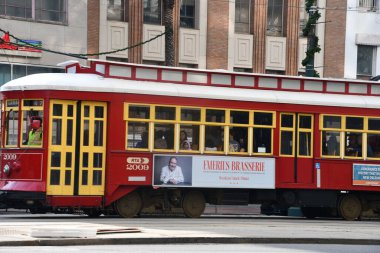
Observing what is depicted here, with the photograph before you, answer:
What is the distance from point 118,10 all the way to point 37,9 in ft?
13.3

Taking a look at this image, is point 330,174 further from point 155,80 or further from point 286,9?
point 286,9

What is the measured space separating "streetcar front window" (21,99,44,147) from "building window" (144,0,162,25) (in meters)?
16.7

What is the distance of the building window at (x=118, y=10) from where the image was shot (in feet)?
126

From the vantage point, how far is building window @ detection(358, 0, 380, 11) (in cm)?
4441

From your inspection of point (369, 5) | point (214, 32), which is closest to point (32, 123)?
point (214, 32)

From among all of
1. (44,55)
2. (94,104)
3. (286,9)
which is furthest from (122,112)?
(286,9)

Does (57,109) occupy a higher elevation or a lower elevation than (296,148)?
higher

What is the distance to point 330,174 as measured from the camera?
85.7ft

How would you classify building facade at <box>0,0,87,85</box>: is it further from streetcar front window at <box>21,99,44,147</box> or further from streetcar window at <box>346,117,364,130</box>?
streetcar window at <box>346,117,364,130</box>

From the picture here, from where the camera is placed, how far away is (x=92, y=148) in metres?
23.2

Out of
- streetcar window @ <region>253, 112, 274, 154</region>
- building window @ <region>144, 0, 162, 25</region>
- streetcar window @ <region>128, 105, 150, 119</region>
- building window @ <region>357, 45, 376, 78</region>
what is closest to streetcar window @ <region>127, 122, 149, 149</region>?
streetcar window @ <region>128, 105, 150, 119</region>

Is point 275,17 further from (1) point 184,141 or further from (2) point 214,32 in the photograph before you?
(1) point 184,141

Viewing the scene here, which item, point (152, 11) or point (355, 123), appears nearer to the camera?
point (355, 123)

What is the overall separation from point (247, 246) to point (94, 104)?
23.0ft
